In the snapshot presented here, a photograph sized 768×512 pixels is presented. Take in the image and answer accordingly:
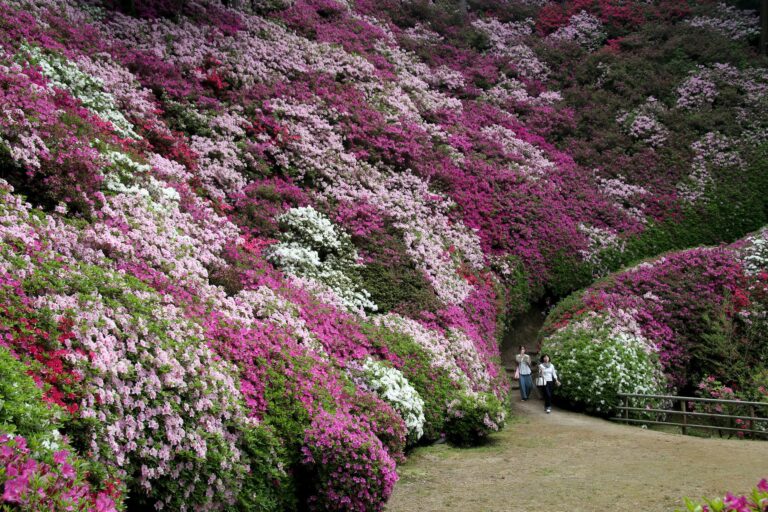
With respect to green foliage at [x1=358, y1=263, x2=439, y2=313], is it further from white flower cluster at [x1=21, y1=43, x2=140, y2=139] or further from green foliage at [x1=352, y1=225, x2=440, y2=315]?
white flower cluster at [x1=21, y1=43, x2=140, y2=139]

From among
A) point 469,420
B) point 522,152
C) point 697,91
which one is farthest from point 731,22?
point 469,420

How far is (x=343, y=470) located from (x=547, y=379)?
8.59 m

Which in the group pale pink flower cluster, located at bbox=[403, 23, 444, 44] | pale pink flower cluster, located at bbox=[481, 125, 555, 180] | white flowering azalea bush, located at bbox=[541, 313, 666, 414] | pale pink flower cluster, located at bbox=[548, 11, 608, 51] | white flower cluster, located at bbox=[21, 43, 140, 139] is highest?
pale pink flower cluster, located at bbox=[548, 11, 608, 51]

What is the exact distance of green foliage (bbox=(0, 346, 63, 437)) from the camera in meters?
4.33

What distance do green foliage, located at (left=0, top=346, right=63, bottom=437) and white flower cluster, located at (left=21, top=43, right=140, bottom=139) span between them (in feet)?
27.4

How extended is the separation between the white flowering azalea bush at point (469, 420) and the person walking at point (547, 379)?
355cm

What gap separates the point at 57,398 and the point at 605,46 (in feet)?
115


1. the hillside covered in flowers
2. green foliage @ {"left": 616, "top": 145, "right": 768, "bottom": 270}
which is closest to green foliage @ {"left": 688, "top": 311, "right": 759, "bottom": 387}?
the hillside covered in flowers

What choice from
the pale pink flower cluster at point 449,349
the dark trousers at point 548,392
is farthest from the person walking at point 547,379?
the pale pink flower cluster at point 449,349

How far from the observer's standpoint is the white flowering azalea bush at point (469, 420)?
36.8 ft

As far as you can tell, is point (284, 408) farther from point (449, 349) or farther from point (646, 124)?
point (646, 124)

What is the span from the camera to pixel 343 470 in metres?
7.44

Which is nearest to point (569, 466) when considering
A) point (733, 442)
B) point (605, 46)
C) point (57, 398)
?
point (733, 442)

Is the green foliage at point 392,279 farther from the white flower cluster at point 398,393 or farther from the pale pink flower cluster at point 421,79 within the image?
the pale pink flower cluster at point 421,79
